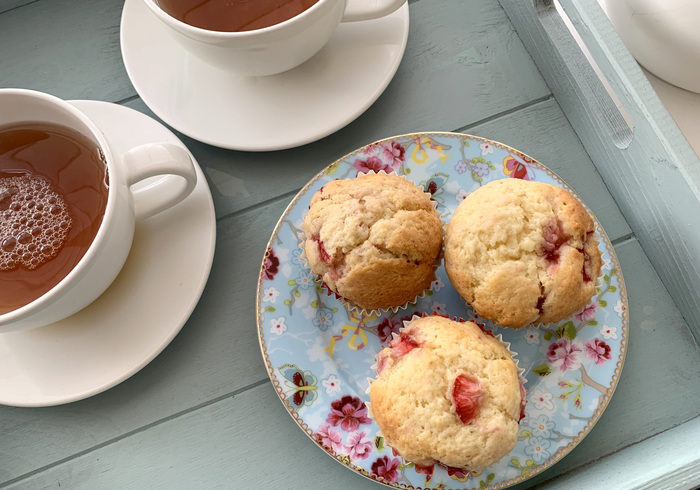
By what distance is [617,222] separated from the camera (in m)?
1.08

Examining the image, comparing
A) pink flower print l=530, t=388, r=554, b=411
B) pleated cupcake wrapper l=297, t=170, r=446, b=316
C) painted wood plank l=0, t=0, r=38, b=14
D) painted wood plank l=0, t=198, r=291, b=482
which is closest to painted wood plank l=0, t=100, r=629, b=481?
painted wood plank l=0, t=198, r=291, b=482

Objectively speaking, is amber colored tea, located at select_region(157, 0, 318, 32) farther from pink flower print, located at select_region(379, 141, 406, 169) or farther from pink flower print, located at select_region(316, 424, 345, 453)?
pink flower print, located at select_region(316, 424, 345, 453)

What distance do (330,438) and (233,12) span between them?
714 mm

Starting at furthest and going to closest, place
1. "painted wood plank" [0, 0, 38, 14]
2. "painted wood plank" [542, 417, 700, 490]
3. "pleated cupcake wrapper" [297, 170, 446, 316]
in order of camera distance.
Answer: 1. "painted wood plank" [0, 0, 38, 14]
2. "pleated cupcake wrapper" [297, 170, 446, 316]
3. "painted wood plank" [542, 417, 700, 490]

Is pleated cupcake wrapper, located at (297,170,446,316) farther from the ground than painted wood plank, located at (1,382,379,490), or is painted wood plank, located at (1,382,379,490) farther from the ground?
pleated cupcake wrapper, located at (297,170,446,316)

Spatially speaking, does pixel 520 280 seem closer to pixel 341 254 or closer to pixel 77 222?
pixel 341 254

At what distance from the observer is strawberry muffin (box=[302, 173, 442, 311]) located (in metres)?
0.91

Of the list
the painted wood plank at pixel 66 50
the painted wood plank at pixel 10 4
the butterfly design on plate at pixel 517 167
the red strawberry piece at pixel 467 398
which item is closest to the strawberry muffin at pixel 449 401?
the red strawberry piece at pixel 467 398

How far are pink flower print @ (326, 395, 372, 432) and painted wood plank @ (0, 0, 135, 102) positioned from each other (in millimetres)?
725

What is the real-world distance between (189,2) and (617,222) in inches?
33.2

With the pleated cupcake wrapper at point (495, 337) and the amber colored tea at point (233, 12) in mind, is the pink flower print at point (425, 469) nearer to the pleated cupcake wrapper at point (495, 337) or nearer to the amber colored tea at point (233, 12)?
the pleated cupcake wrapper at point (495, 337)

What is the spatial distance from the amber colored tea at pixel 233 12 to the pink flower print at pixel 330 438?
655mm

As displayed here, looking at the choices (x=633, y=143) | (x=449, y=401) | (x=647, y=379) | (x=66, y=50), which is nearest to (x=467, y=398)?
(x=449, y=401)

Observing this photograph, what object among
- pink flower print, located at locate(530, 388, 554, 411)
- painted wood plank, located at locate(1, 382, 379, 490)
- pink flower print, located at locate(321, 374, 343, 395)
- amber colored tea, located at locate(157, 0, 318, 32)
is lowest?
painted wood plank, located at locate(1, 382, 379, 490)
